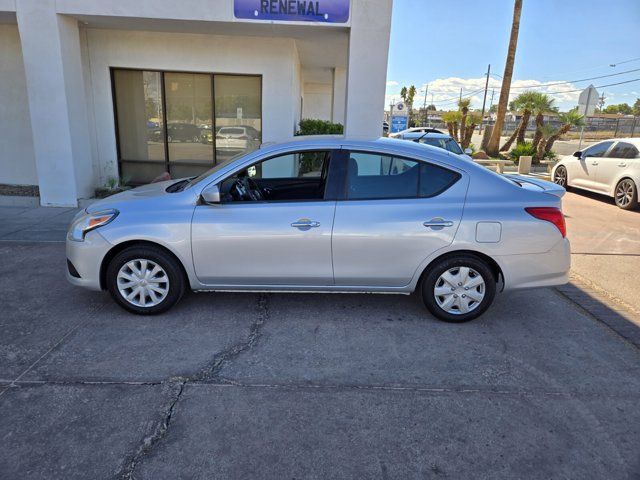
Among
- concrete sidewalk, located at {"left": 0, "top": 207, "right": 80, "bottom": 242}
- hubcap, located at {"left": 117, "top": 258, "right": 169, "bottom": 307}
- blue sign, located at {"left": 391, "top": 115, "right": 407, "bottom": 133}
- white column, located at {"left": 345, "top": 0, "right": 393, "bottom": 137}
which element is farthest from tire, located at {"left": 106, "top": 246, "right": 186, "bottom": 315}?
blue sign, located at {"left": 391, "top": 115, "right": 407, "bottom": 133}

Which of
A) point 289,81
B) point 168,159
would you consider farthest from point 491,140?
point 168,159

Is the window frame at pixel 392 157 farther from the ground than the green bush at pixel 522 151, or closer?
farther from the ground

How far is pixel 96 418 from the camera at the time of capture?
9.28 ft

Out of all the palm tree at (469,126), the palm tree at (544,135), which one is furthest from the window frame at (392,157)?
the palm tree at (469,126)

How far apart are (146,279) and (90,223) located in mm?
702

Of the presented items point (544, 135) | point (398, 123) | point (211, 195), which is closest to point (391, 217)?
point (211, 195)

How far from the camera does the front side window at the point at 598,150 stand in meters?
11.2

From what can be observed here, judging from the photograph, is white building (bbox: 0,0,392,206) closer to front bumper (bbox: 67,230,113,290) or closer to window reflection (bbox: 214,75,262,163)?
window reflection (bbox: 214,75,262,163)

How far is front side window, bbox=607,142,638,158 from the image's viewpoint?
10.4 m

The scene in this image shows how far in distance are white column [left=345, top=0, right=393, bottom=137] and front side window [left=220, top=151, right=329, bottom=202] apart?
318cm

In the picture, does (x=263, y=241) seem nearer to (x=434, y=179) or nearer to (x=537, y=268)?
(x=434, y=179)

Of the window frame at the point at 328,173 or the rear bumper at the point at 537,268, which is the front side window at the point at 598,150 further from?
the window frame at the point at 328,173

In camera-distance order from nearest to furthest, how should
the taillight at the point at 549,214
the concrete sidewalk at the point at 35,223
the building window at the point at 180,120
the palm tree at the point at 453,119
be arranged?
the taillight at the point at 549,214 → the concrete sidewalk at the point at 35,223 → the building window at the point at 180,120 → the palm tree at the point at 453,119

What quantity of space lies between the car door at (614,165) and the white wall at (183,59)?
7.60 metres
